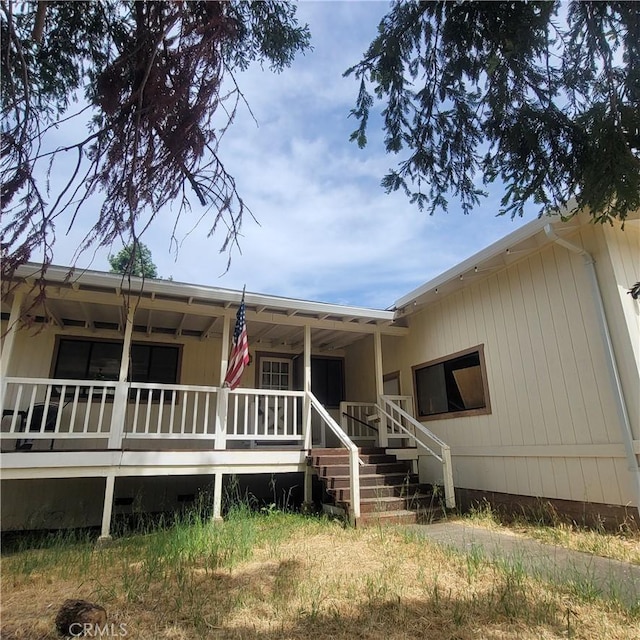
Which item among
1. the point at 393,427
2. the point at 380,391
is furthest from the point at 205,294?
the point at 393,427

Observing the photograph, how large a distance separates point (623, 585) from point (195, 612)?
319cm

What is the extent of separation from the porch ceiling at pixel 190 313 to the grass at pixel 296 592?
3110 mm

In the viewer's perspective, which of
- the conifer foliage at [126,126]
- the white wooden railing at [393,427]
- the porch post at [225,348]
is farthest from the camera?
the porch post at [225,348]

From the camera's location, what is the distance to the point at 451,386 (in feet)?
26.2

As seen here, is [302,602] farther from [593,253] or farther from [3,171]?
[593,253]

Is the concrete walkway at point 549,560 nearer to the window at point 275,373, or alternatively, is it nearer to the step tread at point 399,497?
the step tread at point 399,497

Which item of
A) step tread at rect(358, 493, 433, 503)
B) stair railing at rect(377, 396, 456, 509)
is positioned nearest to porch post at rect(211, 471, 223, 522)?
step tread at rect(358, 493, 433, 503)

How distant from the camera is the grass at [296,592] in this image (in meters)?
2.74

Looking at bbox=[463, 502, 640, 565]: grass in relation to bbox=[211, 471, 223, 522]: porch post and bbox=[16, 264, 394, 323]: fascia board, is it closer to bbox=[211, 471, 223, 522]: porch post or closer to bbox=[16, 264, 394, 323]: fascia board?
bbox=[211, 471, 223, 522]: porch post

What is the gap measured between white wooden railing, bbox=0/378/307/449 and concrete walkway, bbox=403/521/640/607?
2987mm

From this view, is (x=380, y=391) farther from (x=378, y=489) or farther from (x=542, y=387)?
(x=542, y=387)

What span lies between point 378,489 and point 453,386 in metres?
2.40

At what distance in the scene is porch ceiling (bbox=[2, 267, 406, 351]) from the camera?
6539 millimetres

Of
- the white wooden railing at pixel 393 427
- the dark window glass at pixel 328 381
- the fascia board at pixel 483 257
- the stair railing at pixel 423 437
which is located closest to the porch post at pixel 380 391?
the white wooden railing at pixel 393 427
